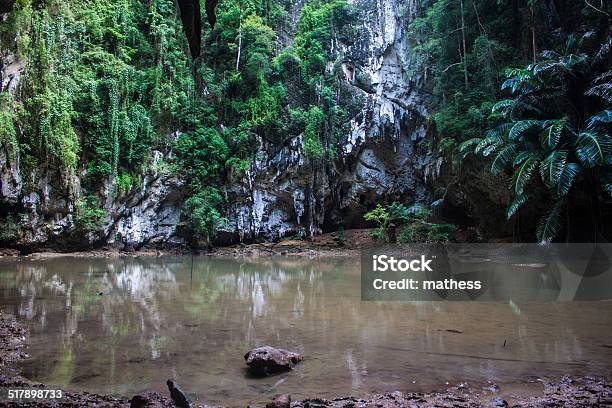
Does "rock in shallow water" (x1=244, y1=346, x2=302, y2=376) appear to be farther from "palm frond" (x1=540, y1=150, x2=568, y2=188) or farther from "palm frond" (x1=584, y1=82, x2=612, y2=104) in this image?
"palm frond" (x1=584, y1=82, x2=612, y2=104)

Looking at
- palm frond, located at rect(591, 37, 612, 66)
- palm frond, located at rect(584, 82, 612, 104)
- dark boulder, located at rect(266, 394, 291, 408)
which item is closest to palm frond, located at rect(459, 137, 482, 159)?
palm frond, located at rect(584, 82, 612, 104)

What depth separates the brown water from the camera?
398 cm

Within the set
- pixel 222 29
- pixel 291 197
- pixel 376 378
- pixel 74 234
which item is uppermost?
pixel 222 29

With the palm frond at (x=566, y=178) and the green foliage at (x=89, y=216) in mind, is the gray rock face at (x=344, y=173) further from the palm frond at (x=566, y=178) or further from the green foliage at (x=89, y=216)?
the palm frond at (x=566, y=178)

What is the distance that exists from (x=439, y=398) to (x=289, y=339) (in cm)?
232

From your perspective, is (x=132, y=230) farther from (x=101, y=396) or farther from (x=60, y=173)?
(x=101, y=396)

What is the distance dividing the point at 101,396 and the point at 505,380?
11.3ft

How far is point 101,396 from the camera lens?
11.1 ft

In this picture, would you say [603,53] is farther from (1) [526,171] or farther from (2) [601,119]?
(1) [526,171]

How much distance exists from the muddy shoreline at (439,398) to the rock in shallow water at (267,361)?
0.85 meters

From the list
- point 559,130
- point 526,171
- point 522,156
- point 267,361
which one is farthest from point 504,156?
point 267,361

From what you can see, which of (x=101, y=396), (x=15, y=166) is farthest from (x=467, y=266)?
(x=15, y=166)

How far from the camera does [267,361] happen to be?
424cm

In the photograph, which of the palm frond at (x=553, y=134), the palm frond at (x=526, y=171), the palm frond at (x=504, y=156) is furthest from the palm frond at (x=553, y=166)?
the palm frond at (x=504, y=156)
